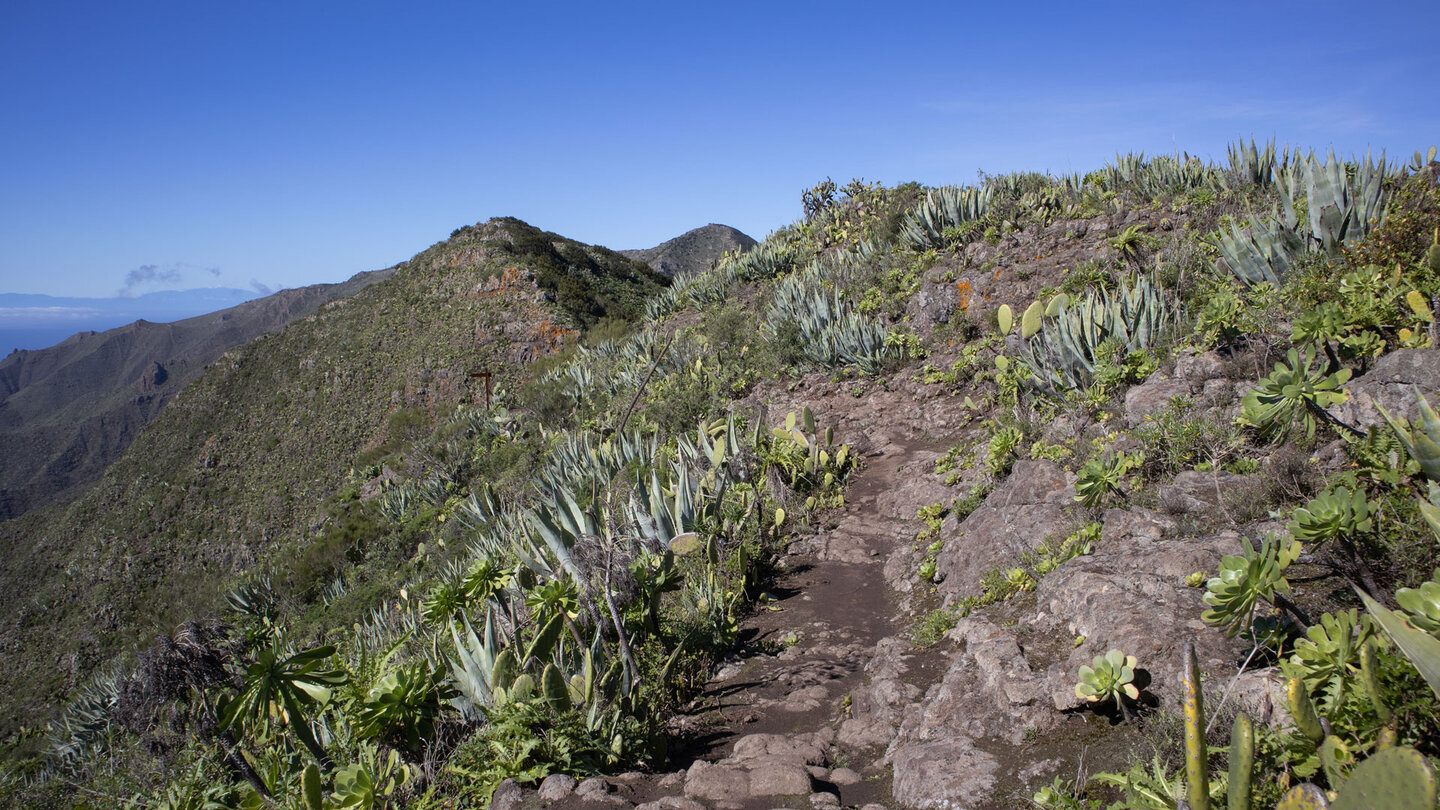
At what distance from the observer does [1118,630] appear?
Answer: 2.92 meters

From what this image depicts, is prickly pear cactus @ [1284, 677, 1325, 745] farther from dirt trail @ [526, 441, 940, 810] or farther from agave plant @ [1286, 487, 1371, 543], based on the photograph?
dirt trail @ [526, 441, 940, 810]

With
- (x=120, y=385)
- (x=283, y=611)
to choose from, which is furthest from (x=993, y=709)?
(x=120, y=385)

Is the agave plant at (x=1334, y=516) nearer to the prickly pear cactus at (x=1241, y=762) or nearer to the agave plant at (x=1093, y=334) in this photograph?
the prickly pear cactus at (x=1241, y=762)

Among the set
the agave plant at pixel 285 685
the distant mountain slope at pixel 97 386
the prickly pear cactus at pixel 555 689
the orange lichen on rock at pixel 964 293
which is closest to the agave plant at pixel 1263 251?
the orange lichen on rock at pixel 964 293

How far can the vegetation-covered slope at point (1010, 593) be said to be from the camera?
2252 millimetres

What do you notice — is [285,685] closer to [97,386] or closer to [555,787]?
[555,787]

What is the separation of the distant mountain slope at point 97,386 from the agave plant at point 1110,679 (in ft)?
257

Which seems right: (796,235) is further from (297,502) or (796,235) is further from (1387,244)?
(297,502)

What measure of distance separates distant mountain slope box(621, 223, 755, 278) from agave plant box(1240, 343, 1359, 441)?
49.0 metres

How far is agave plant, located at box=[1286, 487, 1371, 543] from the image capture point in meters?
2.08

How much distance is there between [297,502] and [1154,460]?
1221 inches

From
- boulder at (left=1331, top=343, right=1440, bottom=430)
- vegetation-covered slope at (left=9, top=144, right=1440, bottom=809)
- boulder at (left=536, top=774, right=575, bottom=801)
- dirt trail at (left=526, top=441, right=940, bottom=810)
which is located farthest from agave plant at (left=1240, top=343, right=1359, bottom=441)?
boulder at (left=536, top=774, right=575, bottom=801)

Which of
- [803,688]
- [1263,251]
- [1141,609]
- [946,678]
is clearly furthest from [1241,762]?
[1263,251]

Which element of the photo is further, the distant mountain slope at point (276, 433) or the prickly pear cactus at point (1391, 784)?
the distant mountain slope at point (276, 433)
